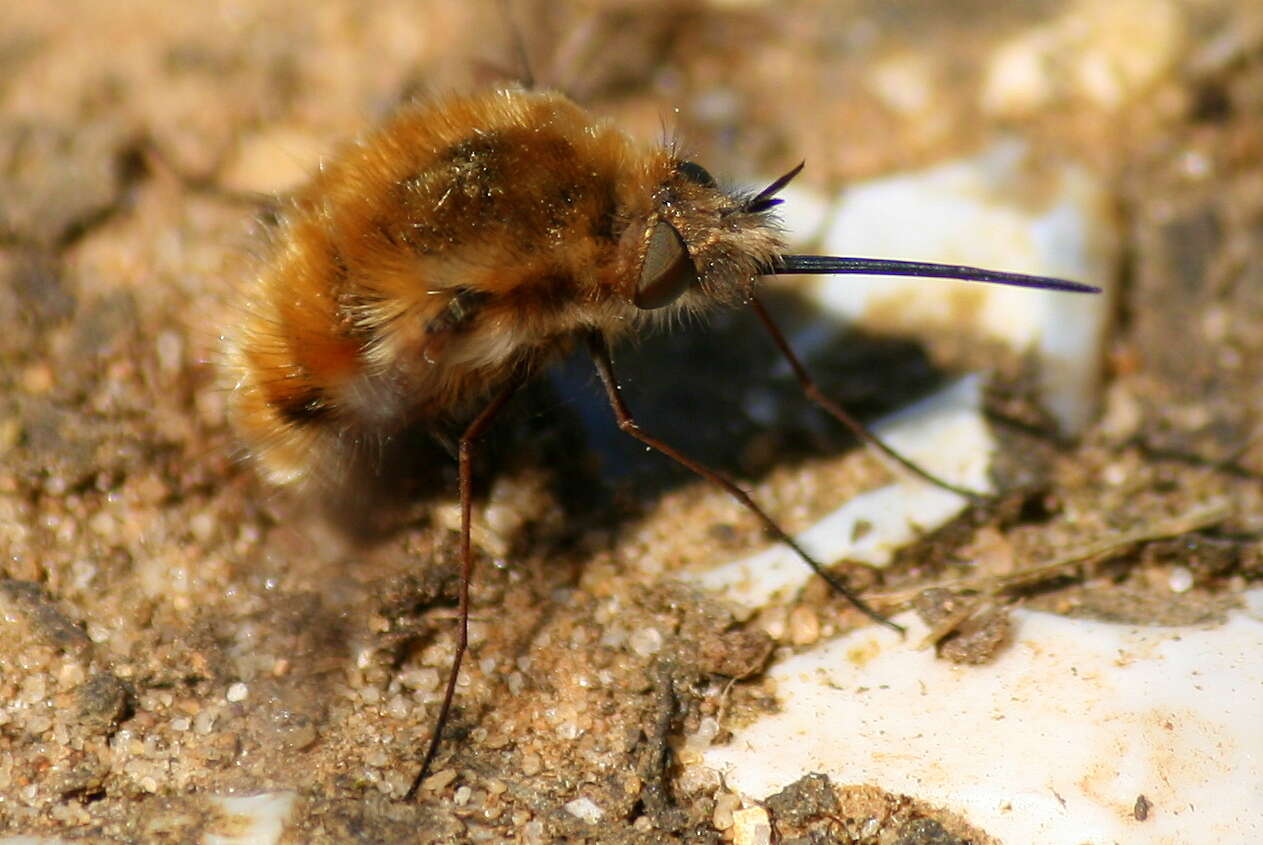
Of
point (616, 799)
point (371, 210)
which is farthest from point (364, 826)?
point (371, 210)

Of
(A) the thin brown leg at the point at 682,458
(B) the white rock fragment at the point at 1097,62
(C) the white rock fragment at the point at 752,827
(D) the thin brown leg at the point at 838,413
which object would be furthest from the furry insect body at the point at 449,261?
(B) the white rock fragment at the point at 1097,62

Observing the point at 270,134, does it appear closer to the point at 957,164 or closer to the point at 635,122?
the point at 635,122

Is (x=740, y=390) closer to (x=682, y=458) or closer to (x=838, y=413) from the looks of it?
(x=838, y=413)

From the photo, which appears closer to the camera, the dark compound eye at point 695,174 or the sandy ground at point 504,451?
the sandy ground at point 504,451

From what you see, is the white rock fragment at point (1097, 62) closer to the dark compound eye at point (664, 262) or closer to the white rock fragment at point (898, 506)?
the white rock fragment at point (898, 506)

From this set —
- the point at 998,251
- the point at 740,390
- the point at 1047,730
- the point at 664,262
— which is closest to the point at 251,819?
the point at 664,262

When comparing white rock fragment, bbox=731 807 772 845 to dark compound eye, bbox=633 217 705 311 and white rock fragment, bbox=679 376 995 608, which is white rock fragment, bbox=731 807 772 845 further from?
dark compound eye, bbox=633 217 705 311
